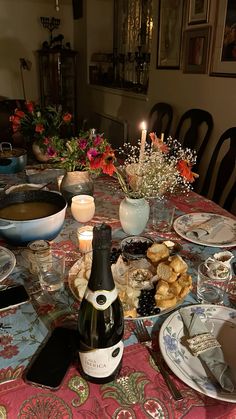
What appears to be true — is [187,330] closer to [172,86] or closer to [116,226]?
[116,226]

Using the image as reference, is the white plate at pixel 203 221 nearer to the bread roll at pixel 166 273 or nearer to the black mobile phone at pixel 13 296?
the bread roll at pixel 166 273

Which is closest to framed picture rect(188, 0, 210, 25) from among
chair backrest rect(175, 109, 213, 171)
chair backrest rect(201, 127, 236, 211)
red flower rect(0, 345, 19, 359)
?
chair backrest rect(175, 109, 213, 171)

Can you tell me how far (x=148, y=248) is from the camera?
3.35ft

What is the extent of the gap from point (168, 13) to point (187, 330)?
113 inches

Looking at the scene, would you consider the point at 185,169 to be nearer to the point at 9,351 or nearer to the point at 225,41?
the point at 9,351

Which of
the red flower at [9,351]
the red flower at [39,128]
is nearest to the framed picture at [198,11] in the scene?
the red flower at [39,128]

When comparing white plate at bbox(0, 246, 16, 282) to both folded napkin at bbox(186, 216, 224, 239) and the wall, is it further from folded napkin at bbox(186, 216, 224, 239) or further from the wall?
the wall

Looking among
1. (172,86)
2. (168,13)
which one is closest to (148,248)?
(172,86)

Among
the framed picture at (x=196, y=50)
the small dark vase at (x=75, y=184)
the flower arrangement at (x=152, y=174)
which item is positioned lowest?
the small dark vase at (x=75, y=184)

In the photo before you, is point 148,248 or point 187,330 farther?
point 148,248

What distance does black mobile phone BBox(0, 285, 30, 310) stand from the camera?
2.74 ft

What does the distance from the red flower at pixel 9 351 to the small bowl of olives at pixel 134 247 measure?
15.8 inches

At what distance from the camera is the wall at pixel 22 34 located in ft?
15.3

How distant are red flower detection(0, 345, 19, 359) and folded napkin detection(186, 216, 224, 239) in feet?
2.22
